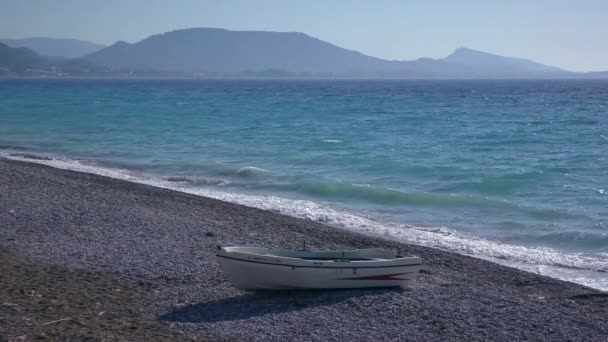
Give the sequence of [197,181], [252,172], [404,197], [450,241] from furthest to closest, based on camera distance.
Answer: [252,172] < [197,181] < [404,197] < [450,241]

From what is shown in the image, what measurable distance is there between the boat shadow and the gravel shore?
0.04 ft

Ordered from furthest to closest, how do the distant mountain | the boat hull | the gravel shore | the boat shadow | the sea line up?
the distant mountain < the sea < the boat hull < the boat shadow < the gravel shore

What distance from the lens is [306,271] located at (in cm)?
909

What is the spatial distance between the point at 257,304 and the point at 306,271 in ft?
2.18

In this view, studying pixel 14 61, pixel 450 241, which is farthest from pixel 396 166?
pixel 14 61

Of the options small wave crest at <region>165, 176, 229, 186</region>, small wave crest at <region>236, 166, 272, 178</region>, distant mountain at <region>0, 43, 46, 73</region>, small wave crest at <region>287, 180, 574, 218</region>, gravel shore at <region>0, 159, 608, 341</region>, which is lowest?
distant mountain at <region>0, 43, 46, 73</region>

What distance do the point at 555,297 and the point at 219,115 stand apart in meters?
39.8

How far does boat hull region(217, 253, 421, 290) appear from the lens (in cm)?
904

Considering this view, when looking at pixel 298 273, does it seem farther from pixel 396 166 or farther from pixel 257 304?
pixel 396 166

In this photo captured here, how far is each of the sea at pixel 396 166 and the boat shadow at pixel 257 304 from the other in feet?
14.2

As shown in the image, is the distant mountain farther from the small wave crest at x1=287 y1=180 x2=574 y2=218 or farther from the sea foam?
the sea foam

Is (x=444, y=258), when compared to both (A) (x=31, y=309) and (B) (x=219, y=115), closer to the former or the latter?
(A) (x=31, y=309)

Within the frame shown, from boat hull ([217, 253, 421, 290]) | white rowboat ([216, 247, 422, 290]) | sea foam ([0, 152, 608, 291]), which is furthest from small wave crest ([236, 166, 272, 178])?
boat hull ([217, 253, 421, 290])

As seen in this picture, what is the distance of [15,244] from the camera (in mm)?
11305
